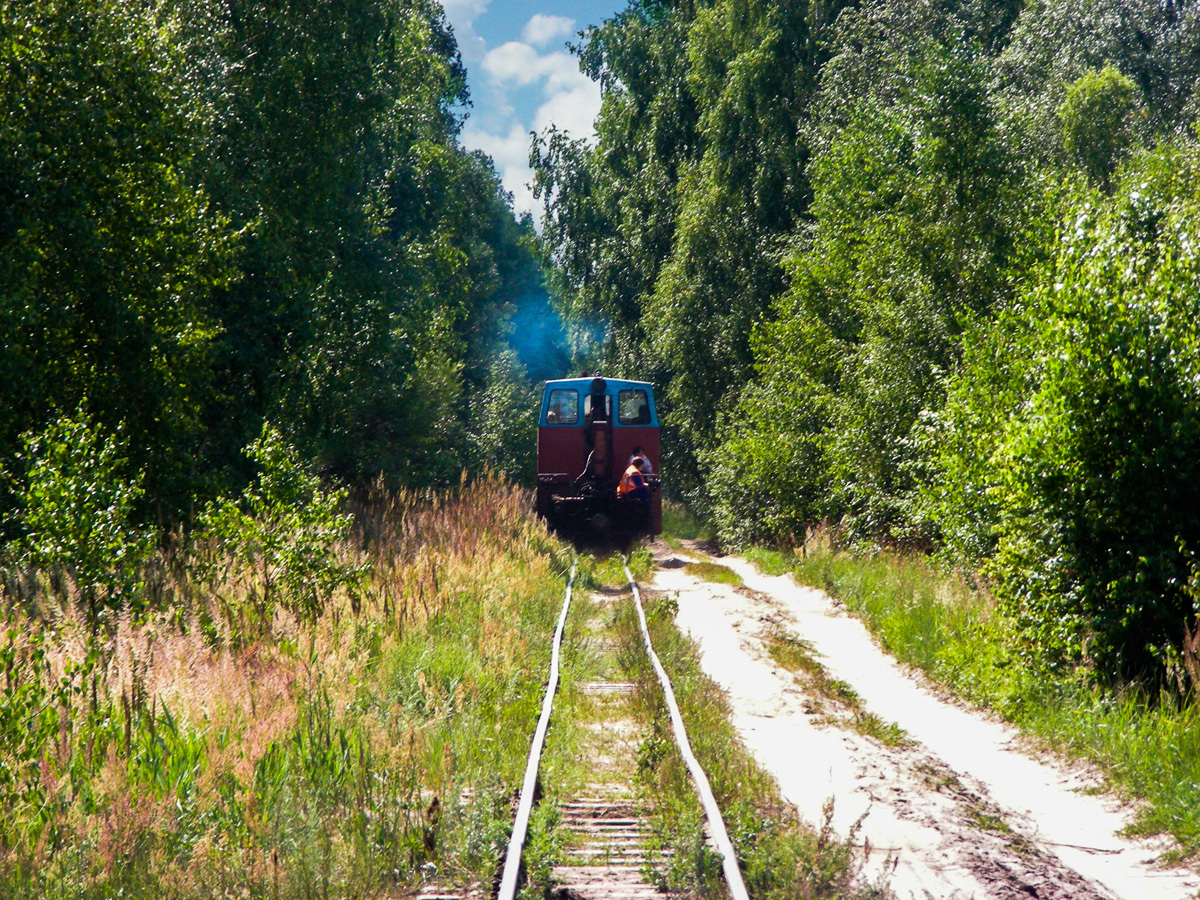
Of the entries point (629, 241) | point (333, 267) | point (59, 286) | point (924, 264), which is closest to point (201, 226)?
point (59, 286)

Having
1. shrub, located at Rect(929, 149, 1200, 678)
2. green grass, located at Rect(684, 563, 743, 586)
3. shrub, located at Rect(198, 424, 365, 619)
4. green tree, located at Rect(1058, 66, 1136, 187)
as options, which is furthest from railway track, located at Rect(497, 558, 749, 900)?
green tree, located at Rect(1058, 66, 1136, 187)

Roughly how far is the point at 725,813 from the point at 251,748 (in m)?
2.36

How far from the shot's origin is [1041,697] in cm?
717

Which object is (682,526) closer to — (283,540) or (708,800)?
(283,540)

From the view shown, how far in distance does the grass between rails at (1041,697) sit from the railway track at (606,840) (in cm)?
Answer: 235

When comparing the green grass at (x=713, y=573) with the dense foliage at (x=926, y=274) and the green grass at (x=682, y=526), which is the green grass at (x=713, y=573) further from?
the green grass at (x=682, y=526)

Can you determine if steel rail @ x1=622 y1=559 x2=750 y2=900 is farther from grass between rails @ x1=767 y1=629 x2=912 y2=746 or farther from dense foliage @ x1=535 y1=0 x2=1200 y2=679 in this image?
dense foliage @ x1=535 y1=0 x2=1200 y2=679

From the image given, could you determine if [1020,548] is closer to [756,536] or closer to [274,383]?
[274,383]

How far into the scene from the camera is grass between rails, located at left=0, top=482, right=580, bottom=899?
3.98 m

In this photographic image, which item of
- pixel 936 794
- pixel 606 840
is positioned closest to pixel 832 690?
pixel 936 794

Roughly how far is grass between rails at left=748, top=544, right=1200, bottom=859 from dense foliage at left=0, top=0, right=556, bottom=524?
7303 millimetres

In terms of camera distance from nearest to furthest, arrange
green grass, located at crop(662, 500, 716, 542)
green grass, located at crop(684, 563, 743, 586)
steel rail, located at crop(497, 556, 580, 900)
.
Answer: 1. steel rail, located at crop(497, 556, 580, 900)
2. green grass, located at crop(684, 563, 743, 586)
3. green grass, located at crop(662, 500, 716, 542)

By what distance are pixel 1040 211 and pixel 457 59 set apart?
A: 29.5m

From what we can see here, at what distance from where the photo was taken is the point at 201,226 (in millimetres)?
12961
